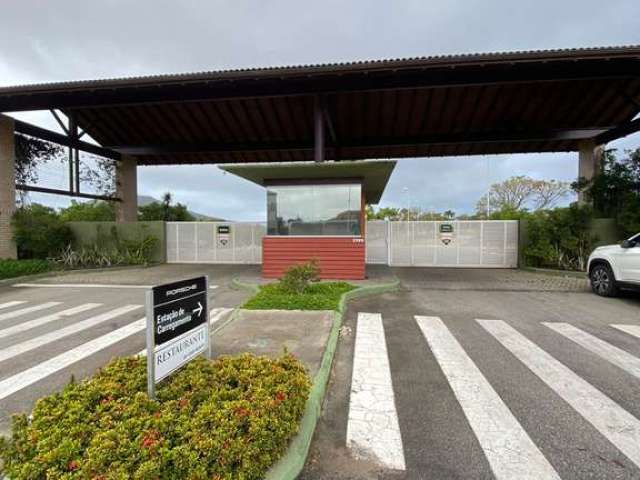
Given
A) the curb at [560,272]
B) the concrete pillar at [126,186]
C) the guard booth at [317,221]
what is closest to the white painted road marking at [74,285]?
the guard booth at [317,221]

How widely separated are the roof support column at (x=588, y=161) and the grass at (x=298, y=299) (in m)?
13.2

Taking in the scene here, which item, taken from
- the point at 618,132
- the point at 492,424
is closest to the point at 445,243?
the point at 618,132

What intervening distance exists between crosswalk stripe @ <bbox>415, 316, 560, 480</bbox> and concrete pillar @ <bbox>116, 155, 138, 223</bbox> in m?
17.8

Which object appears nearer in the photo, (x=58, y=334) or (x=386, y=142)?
(x=58, y=334)

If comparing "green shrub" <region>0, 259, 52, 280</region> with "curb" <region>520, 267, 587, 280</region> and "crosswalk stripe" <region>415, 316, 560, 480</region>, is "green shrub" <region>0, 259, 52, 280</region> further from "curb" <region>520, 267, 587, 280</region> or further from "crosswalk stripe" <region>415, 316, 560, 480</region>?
"curb" <region>520, 267, 587, 280</region>

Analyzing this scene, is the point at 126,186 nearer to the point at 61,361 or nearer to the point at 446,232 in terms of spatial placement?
the point at 61,361

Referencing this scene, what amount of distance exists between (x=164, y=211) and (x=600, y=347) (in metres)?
23.1

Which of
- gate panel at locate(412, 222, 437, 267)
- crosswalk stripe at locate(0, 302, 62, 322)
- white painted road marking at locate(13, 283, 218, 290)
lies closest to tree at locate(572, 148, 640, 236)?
gate panel at locate(412, 222, 437, 267)

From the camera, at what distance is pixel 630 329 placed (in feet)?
18.1

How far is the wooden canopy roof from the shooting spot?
891cm

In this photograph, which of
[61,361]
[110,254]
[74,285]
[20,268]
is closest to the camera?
[61,361]

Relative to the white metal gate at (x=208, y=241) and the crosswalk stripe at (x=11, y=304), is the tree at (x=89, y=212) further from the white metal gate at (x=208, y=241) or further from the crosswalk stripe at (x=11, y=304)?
the crosswalk stripe at (x=11, y=304)

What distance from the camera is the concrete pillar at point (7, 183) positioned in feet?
38.4

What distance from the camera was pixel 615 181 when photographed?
1205 cm
